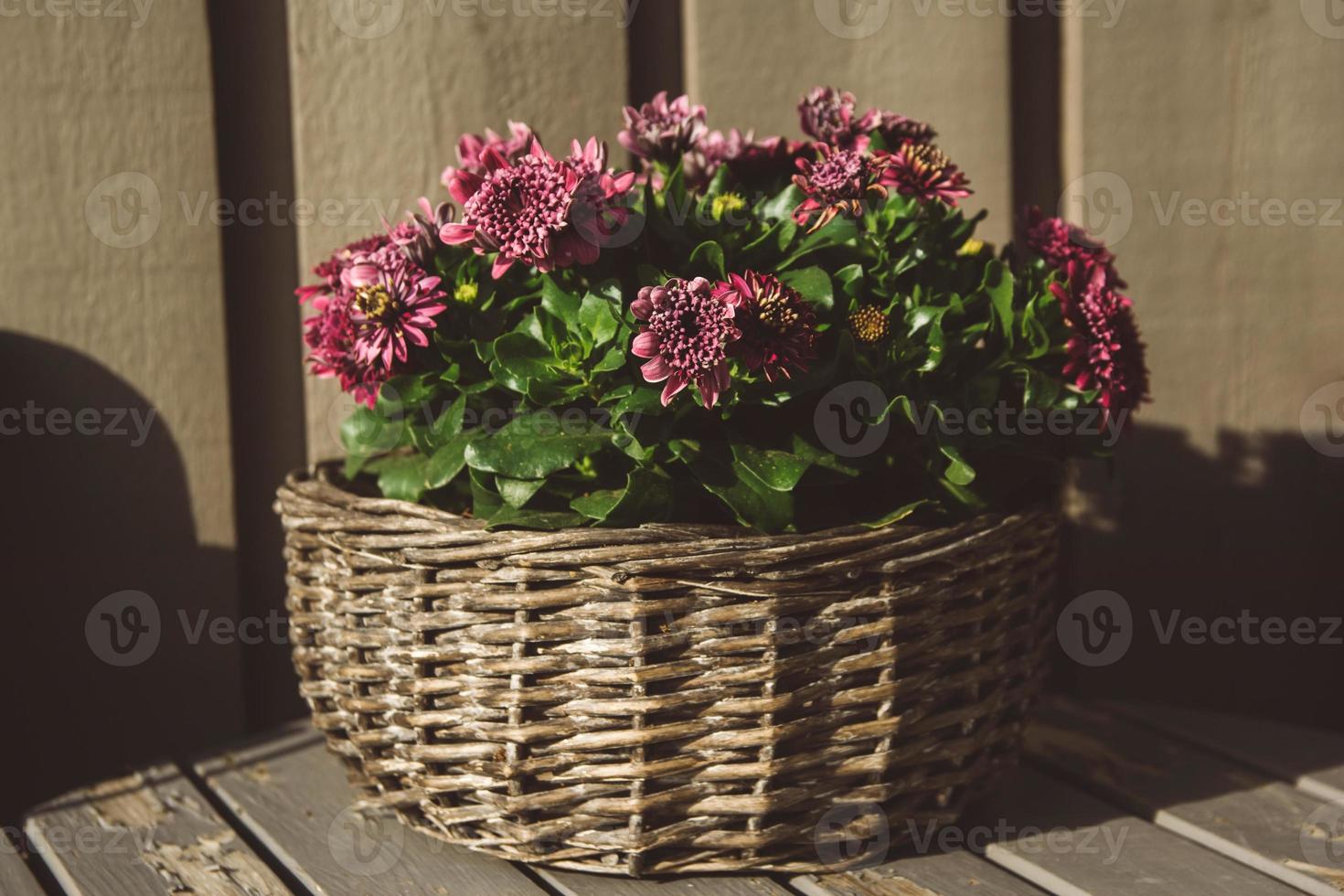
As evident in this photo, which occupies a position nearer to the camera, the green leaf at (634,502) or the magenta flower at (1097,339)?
the green leaf at (634,502)

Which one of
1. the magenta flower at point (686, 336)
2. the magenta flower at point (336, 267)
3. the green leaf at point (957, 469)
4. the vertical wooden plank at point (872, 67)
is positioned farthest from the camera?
the vertical wooden plank at point (872, 67)

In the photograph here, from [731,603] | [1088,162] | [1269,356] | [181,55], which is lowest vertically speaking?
[731,603]

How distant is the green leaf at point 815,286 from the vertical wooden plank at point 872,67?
1.74 feet

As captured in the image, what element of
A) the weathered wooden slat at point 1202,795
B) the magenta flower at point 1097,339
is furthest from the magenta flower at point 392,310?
the weathered wooden slat at point 1202,795

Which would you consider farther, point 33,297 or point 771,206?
point 33,297

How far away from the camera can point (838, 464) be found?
3.02 feet

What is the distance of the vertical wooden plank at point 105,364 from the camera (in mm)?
1286

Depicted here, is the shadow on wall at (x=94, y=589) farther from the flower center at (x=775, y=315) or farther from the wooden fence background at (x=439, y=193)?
the flower center at (x=775, y=315)

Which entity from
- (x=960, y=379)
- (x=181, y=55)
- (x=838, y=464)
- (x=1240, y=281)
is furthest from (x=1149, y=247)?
(x=181, y=55)

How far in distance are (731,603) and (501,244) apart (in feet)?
1.04

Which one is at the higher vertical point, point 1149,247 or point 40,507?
point 1149,247

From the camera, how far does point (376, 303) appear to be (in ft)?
3.13

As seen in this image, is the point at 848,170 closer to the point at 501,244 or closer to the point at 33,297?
the point at 501,244

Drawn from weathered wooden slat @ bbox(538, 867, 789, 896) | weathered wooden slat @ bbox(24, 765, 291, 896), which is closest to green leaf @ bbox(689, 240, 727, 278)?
weathered wooden slat @ bbox(538, 867, 789, 896)
